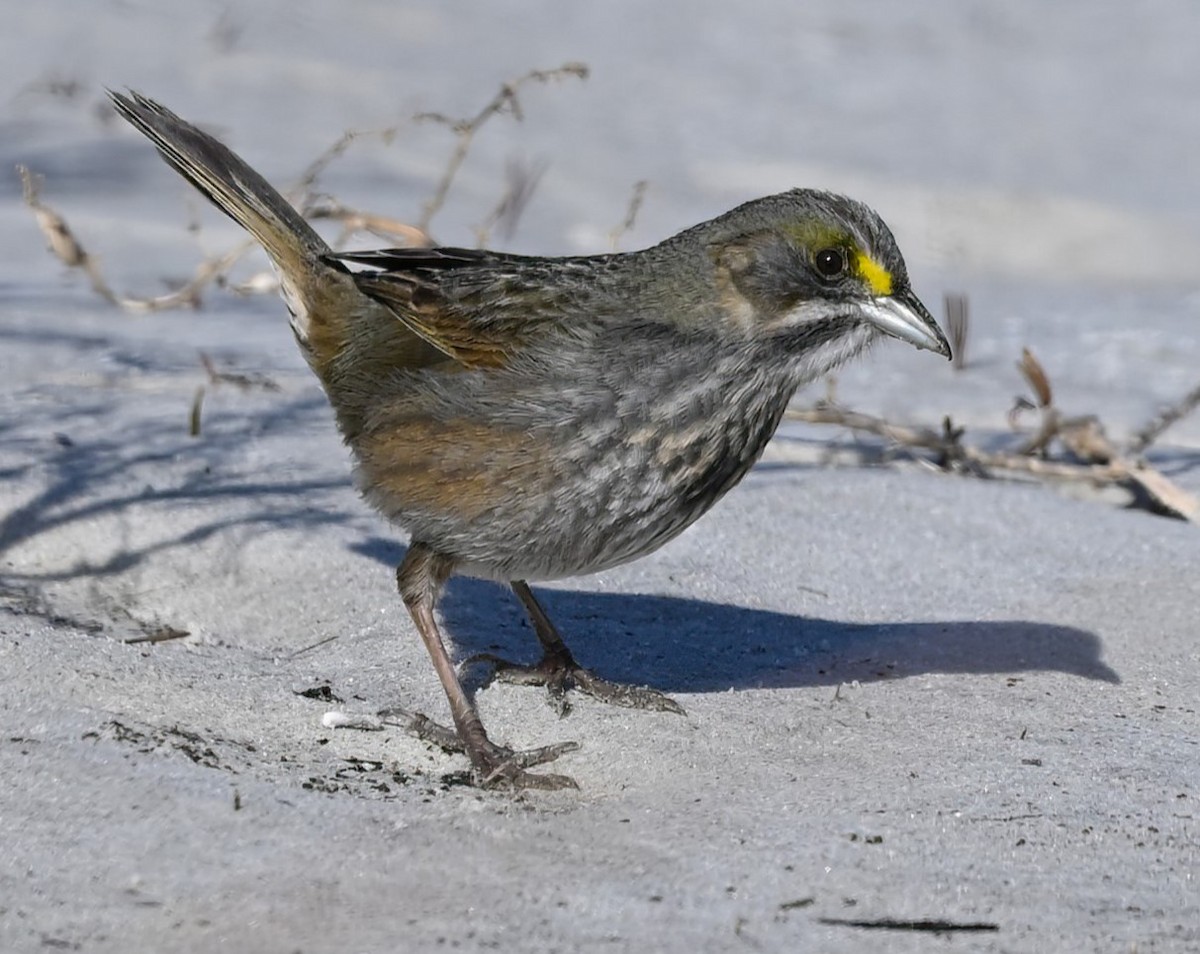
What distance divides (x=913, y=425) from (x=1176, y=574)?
161cm

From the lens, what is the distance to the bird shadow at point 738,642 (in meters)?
4.88

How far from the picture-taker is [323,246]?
516 centimetres

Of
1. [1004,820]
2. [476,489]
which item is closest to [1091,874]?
[1004,820]

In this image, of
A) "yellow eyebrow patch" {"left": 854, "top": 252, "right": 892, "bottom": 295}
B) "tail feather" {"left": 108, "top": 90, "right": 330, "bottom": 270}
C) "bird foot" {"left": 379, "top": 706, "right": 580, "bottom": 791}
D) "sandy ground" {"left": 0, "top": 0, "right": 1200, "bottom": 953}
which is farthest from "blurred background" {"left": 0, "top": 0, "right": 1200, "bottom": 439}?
"bird foot" {"left": 379, "top": 706, "right": 580, "bottom": 791}

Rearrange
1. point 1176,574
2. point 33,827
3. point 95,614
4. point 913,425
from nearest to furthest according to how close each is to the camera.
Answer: point 33,827, point 95,614, point 1176,574, point 913,425

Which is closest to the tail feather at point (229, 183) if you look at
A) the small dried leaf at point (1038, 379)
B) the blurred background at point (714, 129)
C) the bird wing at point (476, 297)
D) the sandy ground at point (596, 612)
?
the bird wing at point (476, 297)

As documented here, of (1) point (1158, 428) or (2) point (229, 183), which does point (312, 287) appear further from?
(1) point (1158, 428)

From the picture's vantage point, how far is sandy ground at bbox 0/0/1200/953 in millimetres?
3355

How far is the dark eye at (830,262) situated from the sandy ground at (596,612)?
106 cm

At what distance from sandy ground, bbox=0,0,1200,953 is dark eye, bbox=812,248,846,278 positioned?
106 centimetres

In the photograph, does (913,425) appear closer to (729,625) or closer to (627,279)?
(729,625)

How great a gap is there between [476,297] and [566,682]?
3.30 ft

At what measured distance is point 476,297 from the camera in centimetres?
454

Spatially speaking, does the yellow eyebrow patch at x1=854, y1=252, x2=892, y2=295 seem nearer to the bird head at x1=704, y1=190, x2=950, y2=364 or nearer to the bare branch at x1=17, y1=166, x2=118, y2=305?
the bird head at x1=704, y1=190, x2=950, y2=364
